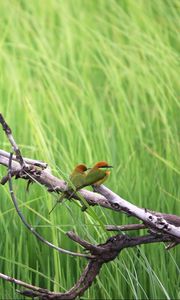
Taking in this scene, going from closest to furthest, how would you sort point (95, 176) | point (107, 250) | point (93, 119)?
1. point (95, 176)
2. point (107, 250)
3. point (93, 119)

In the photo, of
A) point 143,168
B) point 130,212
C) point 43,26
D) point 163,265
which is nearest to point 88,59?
point 43,26

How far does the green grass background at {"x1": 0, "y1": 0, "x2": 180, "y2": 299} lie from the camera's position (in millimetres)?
2621

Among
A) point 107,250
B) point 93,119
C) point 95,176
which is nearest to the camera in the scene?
point 95,176

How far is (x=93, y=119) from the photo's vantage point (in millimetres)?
3646

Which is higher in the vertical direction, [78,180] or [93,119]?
[78,180]

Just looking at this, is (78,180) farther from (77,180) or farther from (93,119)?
(93,119)

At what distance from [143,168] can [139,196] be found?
0.32 metres

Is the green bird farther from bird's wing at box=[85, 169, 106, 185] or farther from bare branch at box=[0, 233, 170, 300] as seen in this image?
bare branch at box=[0, 233, 170, 300]

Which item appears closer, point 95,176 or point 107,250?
point 95,176

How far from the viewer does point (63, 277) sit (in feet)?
8.41

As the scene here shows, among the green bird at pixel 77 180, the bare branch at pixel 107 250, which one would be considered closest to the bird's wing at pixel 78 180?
the green bird at pixel 77 180

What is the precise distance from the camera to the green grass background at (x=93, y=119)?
8.60 feet

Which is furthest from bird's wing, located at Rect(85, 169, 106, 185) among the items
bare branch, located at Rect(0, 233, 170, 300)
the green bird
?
bare branch, located at Rect(0, 233, 170, 300)

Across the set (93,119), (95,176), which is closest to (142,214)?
(95,176)
